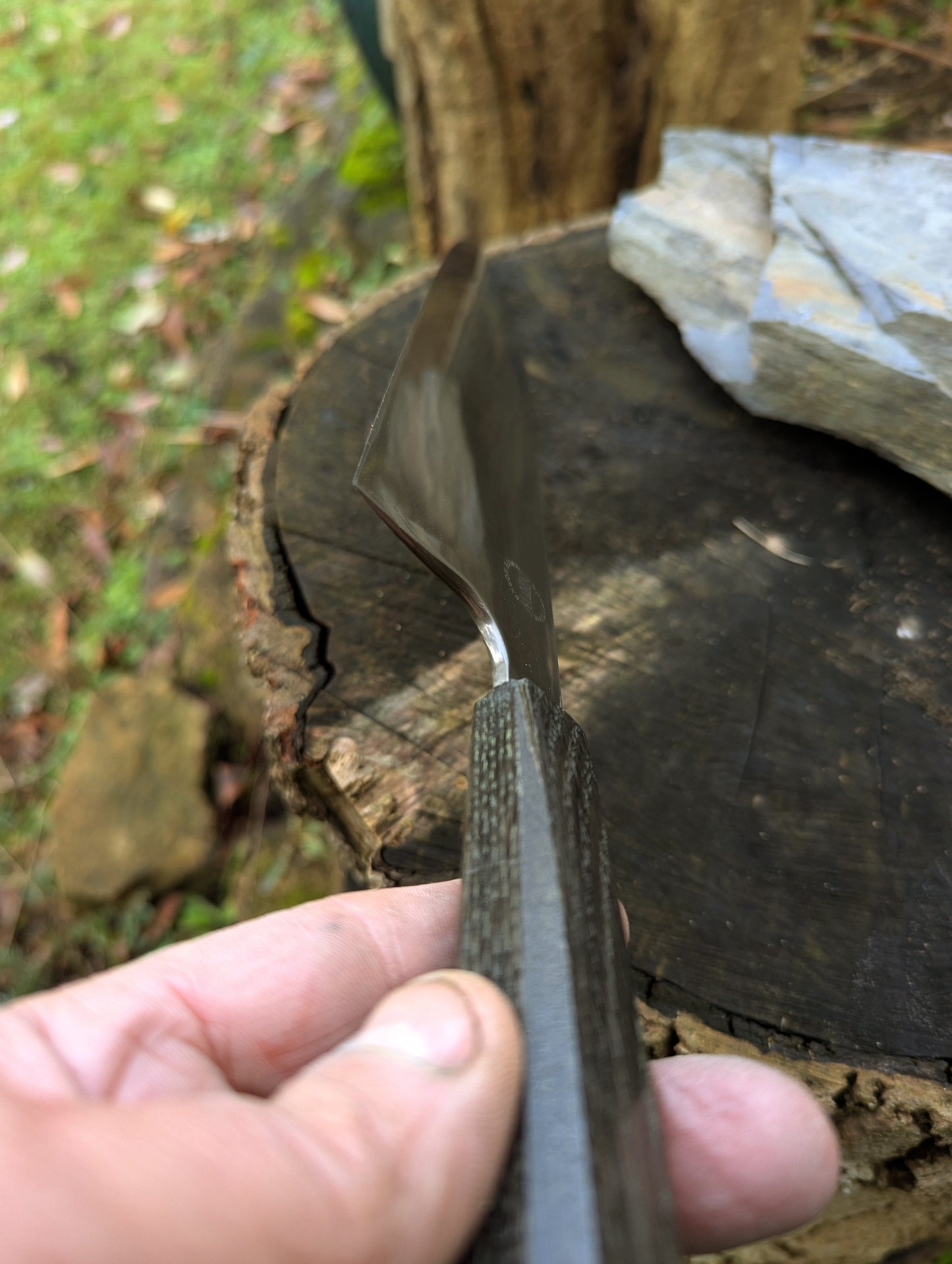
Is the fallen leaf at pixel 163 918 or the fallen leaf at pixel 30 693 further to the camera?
the fallen leaf at pixel 30 693

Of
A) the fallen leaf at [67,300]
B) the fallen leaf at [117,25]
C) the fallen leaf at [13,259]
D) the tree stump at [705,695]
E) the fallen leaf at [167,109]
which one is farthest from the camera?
the fallen leaf at [117,25]

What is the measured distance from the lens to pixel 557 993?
683 millimetres

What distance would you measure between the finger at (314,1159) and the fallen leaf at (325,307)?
104 inches

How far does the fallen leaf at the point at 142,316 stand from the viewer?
3217 mm

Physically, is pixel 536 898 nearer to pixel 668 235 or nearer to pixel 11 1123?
pixel 11 1123

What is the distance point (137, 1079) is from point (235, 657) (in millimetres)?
1764

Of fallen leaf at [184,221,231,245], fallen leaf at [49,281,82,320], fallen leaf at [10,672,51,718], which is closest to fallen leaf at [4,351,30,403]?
fallen leaf at [49,281,82,320]

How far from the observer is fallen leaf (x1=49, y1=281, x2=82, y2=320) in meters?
3.30

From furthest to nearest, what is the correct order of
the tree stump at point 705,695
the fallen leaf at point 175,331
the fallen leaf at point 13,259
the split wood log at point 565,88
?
the fallen leaf at point 13,259, the fallen leaf at point 175,331, the split wood log at point 565,88, the tree stump at point 705,695

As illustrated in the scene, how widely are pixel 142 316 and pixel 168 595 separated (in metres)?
1.23

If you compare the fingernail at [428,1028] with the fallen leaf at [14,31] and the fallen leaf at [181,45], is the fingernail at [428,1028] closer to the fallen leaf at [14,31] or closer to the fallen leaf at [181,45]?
the fallen leaf at [181,45]

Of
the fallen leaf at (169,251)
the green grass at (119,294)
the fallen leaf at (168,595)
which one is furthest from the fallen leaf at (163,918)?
the fallen leaf at (169,251)

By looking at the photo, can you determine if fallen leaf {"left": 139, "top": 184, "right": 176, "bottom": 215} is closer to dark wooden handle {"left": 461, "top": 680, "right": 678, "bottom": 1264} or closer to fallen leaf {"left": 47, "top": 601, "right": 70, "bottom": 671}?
fallen leaf {"left": 47, "top": 601, "right": 70, "bottom": 671}

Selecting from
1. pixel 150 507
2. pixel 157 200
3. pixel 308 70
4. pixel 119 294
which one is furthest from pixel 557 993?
pixel 308 70
